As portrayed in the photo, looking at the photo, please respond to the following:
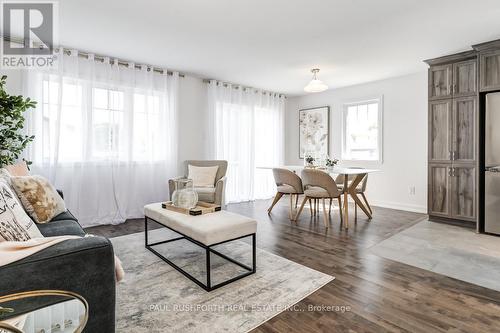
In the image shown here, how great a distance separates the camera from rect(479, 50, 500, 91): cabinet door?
326cm

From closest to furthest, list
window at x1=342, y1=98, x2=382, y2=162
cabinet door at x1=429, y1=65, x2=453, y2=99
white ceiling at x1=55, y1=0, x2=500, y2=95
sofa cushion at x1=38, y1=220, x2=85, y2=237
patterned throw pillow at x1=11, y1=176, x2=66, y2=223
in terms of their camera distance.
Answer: sofa cushion at x1=38, y1=220, x2=85, y2=237
patterned throw pillow at x1=11, y1=176, x2=66, y2=223
white ceiling at x1=55, y1=0, x2=500, y2=95
cabinet door at x1=429, y1=65, x2=453, y2=99
window at x1=342, y1=98, x2=382, y2=162

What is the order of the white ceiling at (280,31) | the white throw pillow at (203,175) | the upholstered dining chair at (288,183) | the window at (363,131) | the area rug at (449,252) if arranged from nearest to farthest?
the area rug at (449,252), the white ceiling at (280,31), the upholstered dining chair at (288,183), the white throw pillow at (203,175), the window at (363,131)

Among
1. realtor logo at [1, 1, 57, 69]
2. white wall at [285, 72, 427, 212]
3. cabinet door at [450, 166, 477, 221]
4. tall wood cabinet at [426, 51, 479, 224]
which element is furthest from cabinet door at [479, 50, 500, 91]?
realtor logo at [1, 1, 57, 69]

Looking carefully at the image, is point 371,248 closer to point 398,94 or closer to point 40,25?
point 398,94

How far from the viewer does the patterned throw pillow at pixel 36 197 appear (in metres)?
2.15

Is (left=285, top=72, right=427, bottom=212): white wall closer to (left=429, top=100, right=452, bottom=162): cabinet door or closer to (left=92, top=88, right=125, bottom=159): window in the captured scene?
(left=429, top=100, right=452, bottom=162): cabinet door

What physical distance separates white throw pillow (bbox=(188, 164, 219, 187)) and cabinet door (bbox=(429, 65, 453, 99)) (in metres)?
3.42

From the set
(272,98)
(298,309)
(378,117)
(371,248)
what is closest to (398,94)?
(378,117)

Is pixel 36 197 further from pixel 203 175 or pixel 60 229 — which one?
pixel 203 175

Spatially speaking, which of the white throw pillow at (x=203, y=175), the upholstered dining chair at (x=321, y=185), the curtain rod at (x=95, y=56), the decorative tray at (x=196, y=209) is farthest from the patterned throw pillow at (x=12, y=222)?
the upholstered dining chair at (x=321, y=185)

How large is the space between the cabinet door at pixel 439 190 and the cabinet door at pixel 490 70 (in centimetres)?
113

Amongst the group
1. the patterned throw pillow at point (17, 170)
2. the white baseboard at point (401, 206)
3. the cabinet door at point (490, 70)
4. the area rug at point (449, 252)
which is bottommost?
the area rug at point (449, 252)

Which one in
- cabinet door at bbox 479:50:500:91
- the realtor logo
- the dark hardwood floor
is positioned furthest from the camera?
cabinet door at bbox 479:50:500:91

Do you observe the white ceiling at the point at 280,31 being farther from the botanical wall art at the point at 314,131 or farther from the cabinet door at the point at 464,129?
the botanical wall art at the point at 314,131
